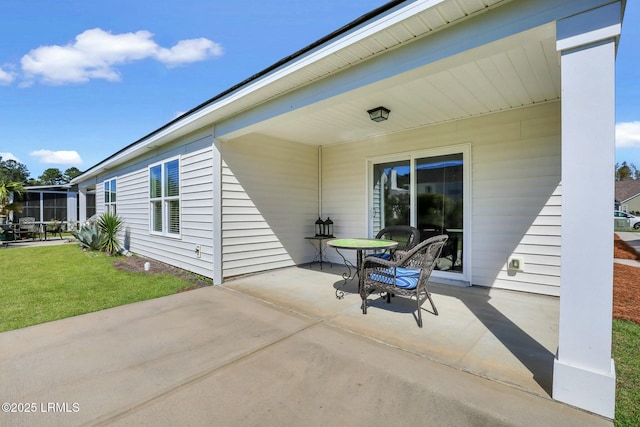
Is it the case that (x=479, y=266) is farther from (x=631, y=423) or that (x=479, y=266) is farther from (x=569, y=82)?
(x=569, y=82)

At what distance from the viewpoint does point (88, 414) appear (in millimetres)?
1753

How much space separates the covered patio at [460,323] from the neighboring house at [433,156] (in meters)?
0.38

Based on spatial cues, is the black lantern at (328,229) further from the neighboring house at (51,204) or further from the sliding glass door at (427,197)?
the neighboring house at (51,204)

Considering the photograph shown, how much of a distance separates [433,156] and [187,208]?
4.71m

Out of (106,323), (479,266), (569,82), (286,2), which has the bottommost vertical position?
(106,323)

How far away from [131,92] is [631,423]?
40.4 ft

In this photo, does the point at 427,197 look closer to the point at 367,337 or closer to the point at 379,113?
the point at 379,113

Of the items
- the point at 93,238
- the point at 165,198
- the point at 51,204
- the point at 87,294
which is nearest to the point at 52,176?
the point at 51,204

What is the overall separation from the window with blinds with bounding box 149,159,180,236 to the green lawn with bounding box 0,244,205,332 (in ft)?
3.94

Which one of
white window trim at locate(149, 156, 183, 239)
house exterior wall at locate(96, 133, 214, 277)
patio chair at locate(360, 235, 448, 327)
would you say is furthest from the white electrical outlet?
white window trim at locate(149, 156, 183, 239)

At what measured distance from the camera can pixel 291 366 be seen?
2289 millimetres

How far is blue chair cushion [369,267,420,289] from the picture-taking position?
3.10 m

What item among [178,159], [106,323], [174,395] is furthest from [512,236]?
[178,159]

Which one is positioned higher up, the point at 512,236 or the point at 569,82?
the point at 569,82
